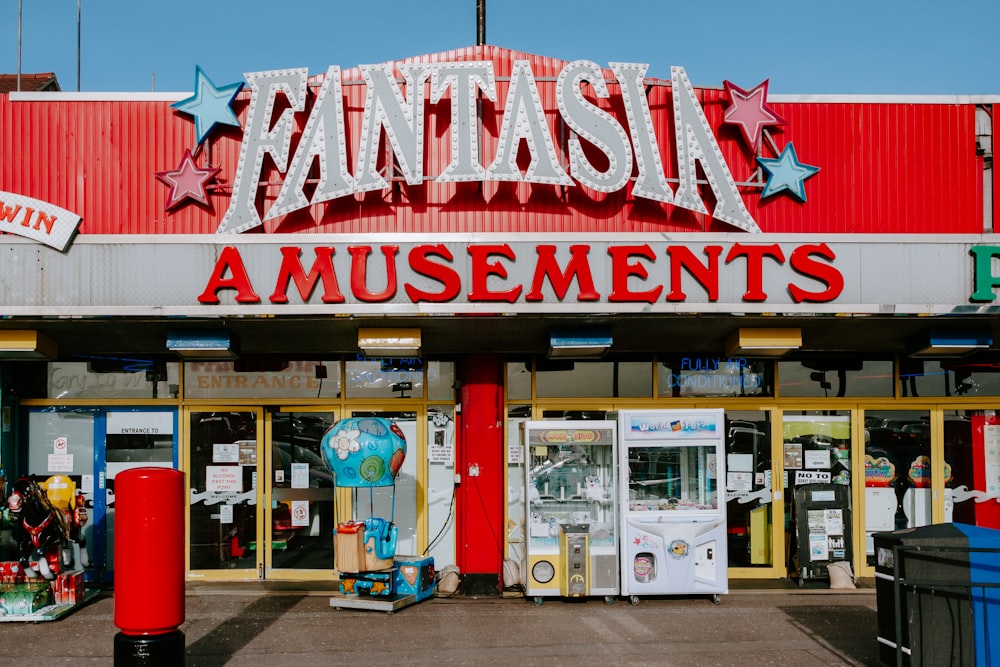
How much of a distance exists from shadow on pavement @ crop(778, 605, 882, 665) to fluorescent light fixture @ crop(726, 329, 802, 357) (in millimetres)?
2718

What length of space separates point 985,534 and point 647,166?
466 cm

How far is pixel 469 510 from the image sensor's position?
11273 mm

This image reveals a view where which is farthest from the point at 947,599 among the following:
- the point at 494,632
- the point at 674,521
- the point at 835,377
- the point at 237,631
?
the point at 237,631

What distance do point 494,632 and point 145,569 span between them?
11.6 ft

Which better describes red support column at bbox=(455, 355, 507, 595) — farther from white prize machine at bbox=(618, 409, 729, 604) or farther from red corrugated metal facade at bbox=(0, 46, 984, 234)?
red corrugated metal facade at bbox=(0, 46, 984, 234)

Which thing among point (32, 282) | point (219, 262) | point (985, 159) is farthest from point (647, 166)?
point (32, 282)

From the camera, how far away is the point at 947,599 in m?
7.44

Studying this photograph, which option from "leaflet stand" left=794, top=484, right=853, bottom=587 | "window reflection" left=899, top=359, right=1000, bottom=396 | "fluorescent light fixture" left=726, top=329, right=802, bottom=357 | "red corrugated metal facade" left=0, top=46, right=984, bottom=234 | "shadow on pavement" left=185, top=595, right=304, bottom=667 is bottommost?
"shadow on pavement" left=185, top=595, right=304, bottom=667

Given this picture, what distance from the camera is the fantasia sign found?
10.0 meters

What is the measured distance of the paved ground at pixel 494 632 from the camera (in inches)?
337

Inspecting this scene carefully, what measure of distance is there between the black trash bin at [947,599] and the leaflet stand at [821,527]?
12.6 ft

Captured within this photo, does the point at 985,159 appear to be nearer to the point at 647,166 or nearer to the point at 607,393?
the point at 647,166

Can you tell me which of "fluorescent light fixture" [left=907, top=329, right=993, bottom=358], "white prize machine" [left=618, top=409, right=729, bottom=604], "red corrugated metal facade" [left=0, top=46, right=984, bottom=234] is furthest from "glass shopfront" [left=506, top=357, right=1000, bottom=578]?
"red corrugated metal facade" [left=0, top=46, right=984, bottom=234]

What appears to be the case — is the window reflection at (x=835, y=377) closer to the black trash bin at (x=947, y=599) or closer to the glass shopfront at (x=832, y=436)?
the glass shopfront at (x=832, y=436)
